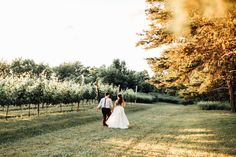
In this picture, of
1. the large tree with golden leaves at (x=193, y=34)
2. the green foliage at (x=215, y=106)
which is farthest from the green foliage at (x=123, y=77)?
the large tree with golden leaves at (x=193, y=34)

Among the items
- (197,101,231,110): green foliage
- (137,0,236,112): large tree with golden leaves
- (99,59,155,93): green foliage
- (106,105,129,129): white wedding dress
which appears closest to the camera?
(137,0,236,112): large tree with golden leaves

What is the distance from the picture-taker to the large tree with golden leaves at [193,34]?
220 centimetres

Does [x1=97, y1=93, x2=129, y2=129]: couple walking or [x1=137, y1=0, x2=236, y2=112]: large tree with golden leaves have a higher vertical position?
[x1=137, y1=0, x2=236, y2=112]: large tree with golden leaves

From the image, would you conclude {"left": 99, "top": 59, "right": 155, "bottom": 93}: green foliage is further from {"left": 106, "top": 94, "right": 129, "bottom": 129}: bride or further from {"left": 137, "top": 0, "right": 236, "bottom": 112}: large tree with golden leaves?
{"left": 106, "top": 94, "right": 129, "bottom": 129}: bride

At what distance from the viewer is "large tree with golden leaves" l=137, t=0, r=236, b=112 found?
86.6 inches

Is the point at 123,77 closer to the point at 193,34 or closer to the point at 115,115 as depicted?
the point at 115,115

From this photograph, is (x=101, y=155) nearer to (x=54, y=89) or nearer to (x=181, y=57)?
(x=181, y=57)

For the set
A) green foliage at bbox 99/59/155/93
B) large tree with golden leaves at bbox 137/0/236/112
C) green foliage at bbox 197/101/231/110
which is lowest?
green foliage at bbox 197/101/231/110

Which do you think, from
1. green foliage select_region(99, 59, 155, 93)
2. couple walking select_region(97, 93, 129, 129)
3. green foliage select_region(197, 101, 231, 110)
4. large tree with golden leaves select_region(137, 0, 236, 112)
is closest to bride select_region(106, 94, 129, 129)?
couple walking select_region(97, 93, 129, 129)

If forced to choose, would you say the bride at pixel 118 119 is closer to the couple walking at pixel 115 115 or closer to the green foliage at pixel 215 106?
the couple walking at pixel 115 115

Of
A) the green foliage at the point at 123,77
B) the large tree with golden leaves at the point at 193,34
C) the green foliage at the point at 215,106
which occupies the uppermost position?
the green foliage at the point at 123,77

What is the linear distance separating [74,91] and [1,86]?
13797 millimetres

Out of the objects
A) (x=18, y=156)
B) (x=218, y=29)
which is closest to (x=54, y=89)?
(x=18, y=156)

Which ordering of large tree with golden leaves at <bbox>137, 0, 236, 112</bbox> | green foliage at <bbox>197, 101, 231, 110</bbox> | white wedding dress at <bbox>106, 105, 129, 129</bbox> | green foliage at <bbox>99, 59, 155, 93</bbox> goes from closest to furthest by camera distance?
large tree with golden leaves at <bbox>137, 0, 236, 112</bbox> → white wedding dress at <bbox>106, 105, 129, 129</bbox> → green foliage at <bbox>197, 101, 231, 110</bbox> → green foliage at <bbox>99, 59, 155, 93</bbox>
